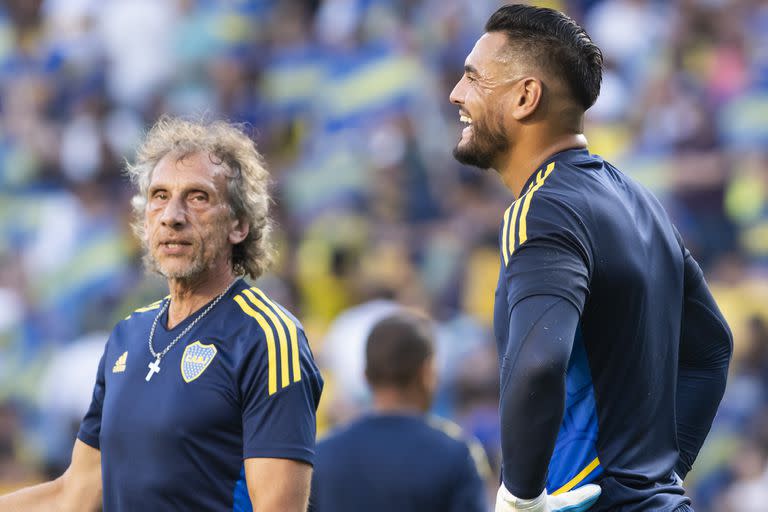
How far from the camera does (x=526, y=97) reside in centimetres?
301

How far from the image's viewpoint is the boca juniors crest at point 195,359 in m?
3.28

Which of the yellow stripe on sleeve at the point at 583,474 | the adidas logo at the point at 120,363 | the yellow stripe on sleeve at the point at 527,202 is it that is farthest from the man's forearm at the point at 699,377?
the adidas logo at the point at 120,363

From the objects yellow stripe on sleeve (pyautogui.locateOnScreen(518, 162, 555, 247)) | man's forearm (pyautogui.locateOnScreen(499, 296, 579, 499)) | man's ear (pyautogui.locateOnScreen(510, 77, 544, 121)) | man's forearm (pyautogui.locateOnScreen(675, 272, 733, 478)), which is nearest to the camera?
man's forearm (pyautogui.locateOnScreen(499, 296, 579, 499))

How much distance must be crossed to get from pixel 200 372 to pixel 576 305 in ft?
3.59

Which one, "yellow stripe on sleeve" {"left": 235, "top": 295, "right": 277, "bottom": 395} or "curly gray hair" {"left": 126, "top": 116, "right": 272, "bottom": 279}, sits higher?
"curly gray hair" {"left": 126, "top": 116, "right": 272, "bottom": 279}

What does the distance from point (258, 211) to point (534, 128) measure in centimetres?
100

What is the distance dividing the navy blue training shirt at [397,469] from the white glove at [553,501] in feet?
4.25

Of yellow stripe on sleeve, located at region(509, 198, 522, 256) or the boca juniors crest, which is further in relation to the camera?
the boca juniors crest

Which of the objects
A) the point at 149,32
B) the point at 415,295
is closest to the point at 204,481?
the point at 415,295

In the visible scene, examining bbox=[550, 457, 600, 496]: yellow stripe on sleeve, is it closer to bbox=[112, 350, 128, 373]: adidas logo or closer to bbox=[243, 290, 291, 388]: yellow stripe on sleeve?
bbox=[243, 290, 291, 388]: yellow stripe on sleeve

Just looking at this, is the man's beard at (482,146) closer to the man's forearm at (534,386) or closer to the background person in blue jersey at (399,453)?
the man's forearm at (534,386)

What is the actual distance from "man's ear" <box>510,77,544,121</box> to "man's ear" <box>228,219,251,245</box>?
3.17ft

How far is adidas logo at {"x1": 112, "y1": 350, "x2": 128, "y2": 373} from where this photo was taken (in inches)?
137

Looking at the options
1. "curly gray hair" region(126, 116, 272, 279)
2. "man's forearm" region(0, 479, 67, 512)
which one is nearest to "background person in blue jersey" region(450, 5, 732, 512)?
"curly gray hair" region(126, 116, 272, 279)
